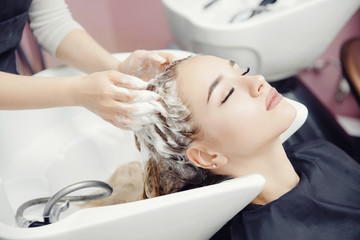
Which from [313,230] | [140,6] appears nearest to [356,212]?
[313,230]

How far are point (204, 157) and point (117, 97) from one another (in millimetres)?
293

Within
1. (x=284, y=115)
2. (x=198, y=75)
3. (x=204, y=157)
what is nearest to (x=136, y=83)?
(x=198, y=75)

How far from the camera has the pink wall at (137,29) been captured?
176cm

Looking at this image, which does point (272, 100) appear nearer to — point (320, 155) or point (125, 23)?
point (320, 155)

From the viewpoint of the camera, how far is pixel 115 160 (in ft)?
3.94

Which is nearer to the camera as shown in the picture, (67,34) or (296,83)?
(67,34)

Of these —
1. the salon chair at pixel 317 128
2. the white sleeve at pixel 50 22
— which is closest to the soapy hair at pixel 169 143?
the white sleeve at pixel 50 22

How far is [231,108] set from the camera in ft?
2.71

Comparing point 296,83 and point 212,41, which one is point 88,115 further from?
point 296,83

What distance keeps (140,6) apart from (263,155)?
124 cm

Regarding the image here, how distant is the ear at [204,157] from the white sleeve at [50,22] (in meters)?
0.58

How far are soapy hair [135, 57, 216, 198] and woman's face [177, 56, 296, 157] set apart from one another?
28 mm

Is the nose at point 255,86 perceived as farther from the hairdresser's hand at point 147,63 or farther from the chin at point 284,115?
the hairdresser's hand at point 147,63

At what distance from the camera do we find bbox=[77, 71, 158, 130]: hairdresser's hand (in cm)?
74
